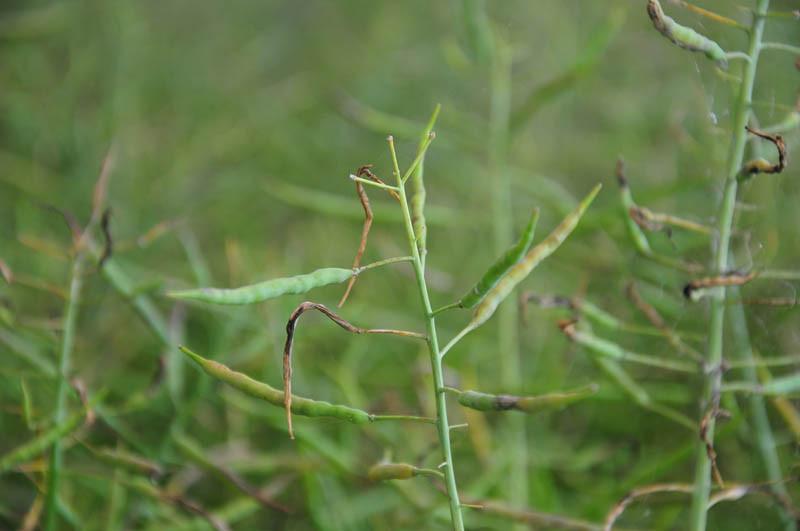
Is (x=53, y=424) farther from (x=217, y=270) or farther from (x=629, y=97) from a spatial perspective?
(x=629, y=97)

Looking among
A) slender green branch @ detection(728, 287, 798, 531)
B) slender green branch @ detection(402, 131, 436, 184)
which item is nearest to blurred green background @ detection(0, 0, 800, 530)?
slender green branch @ detection(728, 287, 798, 531)

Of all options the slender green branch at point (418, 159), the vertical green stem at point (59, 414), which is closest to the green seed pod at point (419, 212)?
the slender green branch at point (418, 159)

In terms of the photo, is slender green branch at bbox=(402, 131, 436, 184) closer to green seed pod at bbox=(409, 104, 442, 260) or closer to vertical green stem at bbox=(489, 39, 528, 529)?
green seed pod at bbox=(409, 104, 442, 260)

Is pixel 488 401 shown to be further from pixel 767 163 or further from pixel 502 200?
pixel 502 200

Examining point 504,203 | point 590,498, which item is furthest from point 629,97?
point 590,498

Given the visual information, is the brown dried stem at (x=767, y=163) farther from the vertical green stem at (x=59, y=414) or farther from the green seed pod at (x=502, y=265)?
the vertical green stem at (x=59, y=414)

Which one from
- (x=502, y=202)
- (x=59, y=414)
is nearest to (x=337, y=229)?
(x=502, y=202)

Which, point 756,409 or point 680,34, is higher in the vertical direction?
point 680,34
